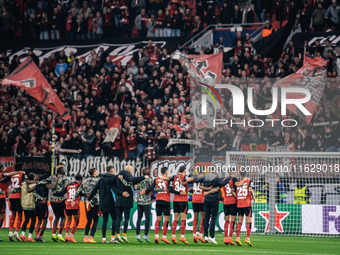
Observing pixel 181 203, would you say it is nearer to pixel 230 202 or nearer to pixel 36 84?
pixel 230 202

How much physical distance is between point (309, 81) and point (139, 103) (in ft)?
24.9

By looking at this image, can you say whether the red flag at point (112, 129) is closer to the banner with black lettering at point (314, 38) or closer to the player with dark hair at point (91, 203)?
the banner with black lettering at point (314, 38)

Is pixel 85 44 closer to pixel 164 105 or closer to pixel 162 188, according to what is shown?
pixel 164 105

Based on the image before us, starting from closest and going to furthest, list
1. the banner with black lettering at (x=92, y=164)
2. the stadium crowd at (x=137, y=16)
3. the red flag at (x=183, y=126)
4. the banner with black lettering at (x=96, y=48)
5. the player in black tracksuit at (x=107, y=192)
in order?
the player in black tracksuit at (x=107, y=192), the banner with black lettering at (x=92, y=164), the red flag at (x=183, y=126), the stadium crowd at (x=137, y=16), the banner with black lettering at (x=96, y=48)

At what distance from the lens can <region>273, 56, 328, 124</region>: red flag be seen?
25.6m

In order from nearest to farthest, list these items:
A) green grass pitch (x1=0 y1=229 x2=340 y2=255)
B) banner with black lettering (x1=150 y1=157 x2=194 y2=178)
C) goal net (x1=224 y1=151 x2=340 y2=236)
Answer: green grass pitch (x1=0 y1=229 x2=340 y2=255) < goal net (x1=224 y1=151 x2=340 y2=236) < banner with black lettering (x1=150 y1=157 x2=194 y2=178)

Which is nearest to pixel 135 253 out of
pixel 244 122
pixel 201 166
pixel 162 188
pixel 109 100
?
pixel 162 188

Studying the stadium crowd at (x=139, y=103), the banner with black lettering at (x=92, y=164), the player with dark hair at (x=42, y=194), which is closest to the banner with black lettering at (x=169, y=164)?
the banner with black lettering at (x=92, y=164)

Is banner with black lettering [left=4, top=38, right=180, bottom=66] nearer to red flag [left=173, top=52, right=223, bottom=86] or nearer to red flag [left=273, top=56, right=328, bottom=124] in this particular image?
red flag [left=173, top=52, right=223, bottom=86]

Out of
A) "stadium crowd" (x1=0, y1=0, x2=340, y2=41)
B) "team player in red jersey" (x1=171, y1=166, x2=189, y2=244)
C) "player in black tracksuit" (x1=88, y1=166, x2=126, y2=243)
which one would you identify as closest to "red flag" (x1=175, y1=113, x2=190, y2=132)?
"stadium crowd" (x1=0, y1=0, x2=340, y2=41)

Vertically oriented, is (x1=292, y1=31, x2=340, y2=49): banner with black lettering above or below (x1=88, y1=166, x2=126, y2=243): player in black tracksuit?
above

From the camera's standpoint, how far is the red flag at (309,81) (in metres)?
25.6

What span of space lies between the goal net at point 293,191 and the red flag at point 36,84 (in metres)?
9.03

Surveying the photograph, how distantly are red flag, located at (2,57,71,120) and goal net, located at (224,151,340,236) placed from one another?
9033mm
